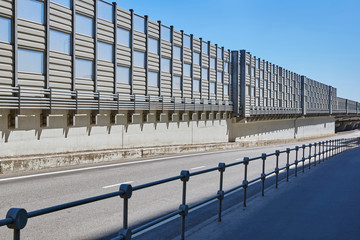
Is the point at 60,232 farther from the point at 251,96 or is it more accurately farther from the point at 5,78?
the point at 251,96

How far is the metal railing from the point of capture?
16355mm

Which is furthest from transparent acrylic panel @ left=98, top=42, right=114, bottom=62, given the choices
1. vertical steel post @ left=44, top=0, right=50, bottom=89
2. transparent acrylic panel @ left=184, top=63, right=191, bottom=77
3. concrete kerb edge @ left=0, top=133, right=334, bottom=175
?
transparent acrylic panel @ left=184, top=63, right=191, bottom=77

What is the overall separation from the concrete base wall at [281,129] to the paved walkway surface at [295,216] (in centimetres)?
3238

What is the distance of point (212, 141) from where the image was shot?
37469 mm

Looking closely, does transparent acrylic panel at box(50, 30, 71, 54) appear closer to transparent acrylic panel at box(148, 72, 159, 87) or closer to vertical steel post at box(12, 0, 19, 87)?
vertical steel post at box(12, 0, 19, 87)

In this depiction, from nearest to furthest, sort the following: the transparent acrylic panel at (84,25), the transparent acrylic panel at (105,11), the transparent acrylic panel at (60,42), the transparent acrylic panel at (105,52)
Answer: the transparent acrylic panel at (60,42)
the transparent acrylic panel at (84,25)
the transparent acrylic panel at (105,11)
the transparent acrylic panel at (105,52)

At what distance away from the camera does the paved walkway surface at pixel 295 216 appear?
624 centimetres

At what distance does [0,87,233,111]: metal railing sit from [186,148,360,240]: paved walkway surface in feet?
38.2

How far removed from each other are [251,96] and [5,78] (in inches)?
1350

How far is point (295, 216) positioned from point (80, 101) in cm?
1496

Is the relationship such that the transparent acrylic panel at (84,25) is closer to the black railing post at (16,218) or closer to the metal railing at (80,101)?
the metal railing at (80,101)

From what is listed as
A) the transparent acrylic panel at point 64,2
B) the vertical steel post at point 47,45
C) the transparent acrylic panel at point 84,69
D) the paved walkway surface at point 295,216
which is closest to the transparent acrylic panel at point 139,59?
the transparent acrylic panel at point 84,69

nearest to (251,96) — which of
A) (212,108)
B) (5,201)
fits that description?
(212,108)

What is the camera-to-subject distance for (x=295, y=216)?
7.49 m
